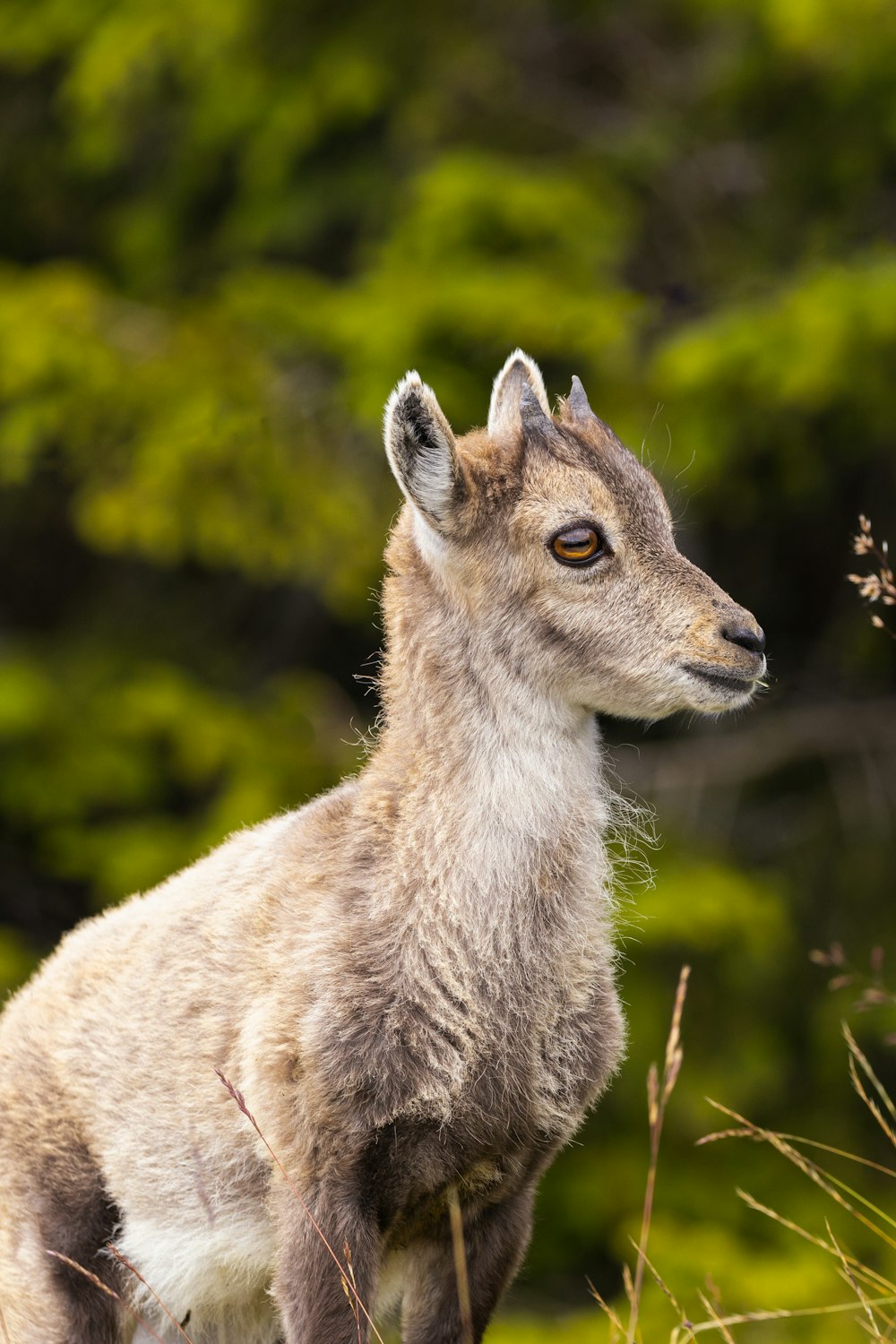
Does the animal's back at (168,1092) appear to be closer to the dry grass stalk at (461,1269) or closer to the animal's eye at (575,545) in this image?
the dry grass stalk at (461,1269)

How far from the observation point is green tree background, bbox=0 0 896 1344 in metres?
11.0

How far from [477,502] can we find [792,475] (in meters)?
7.41

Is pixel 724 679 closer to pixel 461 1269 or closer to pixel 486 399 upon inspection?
pixel 461 1269

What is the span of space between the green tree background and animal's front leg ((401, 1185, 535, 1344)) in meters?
5.34

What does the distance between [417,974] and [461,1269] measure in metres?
0.70

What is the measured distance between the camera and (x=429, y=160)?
12.6 meters

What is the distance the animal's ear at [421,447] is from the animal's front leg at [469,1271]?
1.85 metres

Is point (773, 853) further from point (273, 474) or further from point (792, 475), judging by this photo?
point (273, 474)

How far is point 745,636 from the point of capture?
179 inches

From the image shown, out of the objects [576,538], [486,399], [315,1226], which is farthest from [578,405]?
[486,399]

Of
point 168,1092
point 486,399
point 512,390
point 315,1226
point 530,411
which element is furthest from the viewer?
point 486,399

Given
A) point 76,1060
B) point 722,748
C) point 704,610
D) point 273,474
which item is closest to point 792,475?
point 722,748

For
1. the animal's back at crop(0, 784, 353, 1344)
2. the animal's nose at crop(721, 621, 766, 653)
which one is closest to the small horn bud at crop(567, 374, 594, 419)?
the animal's nose at crop(721, 621, 766, 653)

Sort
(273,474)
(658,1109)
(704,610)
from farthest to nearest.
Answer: (273,474) → (704,610) → (658,1109)
